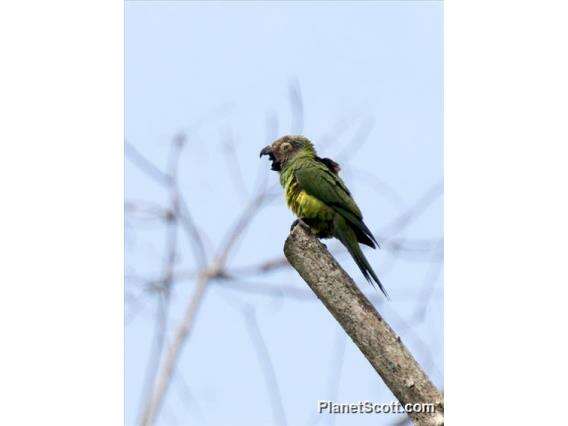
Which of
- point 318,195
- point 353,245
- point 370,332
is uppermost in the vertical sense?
point 318,195

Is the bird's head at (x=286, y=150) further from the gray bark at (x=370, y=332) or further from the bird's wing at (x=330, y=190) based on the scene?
the gray bark at (x=370, y=332)

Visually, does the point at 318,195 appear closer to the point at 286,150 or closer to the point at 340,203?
the point at 340,203

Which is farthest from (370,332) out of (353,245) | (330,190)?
(330,190)

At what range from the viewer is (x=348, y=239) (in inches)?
Result: 210

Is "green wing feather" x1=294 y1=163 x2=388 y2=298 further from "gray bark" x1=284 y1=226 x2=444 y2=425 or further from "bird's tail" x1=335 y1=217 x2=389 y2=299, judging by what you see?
"gray bark" x1=284 y1=226 x2=444 y2=425

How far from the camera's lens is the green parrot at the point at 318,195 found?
5.33 m

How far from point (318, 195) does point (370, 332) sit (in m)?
1.50

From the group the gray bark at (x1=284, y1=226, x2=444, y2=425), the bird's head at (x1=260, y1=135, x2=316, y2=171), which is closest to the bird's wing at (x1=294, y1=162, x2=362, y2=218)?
the bird's head at (x1=260, y1=135, x2=316, y2=171)

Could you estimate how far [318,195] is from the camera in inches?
219

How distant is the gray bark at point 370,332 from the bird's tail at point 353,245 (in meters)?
0.49

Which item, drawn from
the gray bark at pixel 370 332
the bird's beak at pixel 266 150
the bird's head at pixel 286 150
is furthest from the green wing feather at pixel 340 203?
the gray bark at pixel 370 332
